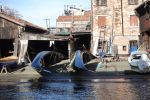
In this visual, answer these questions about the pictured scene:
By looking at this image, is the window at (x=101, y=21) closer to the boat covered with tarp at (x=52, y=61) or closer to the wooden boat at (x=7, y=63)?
the boat covered with tarp at (x=52, y=61)

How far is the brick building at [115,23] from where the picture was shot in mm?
59719

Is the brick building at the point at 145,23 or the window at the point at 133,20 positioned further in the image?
the window at the point at 133,20

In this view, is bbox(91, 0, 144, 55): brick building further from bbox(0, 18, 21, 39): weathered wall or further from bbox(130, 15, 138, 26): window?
bbox(0, 18, 21, 39): weathered wall

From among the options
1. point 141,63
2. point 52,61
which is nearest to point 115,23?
point 52,61

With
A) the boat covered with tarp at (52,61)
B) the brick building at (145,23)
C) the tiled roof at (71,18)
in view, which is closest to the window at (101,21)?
the brick building at (145,23)

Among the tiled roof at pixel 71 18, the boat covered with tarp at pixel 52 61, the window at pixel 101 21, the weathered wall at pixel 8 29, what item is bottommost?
the boat covered with tarp at pixel 52 61

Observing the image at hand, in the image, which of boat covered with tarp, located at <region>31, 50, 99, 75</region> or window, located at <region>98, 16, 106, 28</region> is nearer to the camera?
boat covered with tarp, located at <region>31, 50, 99, 75</region>

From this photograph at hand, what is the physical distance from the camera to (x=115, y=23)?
5997 cm

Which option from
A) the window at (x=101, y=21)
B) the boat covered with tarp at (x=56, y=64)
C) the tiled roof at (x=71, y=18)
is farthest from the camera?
the tiled roof at (x=71, y=18)

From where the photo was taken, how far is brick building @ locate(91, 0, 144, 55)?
59719 millimetres

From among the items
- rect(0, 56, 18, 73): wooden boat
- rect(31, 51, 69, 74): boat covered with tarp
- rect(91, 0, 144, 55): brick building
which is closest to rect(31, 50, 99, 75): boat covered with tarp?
rect(31, 51, 69, 74): boat covered with tarp

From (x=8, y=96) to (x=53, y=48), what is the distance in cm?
3485

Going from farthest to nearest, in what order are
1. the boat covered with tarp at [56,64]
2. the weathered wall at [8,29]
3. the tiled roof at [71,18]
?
the tiled roof at [71,18]
the weathered wall at [8,29]
the boat covered with tarp at [56,64]

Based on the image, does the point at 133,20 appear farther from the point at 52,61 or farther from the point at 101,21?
the point at 52,61
